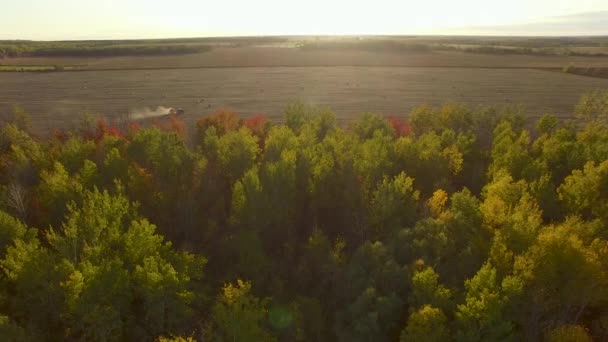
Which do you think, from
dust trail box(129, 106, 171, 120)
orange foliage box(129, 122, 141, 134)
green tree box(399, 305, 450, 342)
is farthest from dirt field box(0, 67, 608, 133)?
green tree box(399, 305, 450, 342)

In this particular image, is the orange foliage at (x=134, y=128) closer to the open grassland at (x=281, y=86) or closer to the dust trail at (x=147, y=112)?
the open grassland at (x=281, y=86)

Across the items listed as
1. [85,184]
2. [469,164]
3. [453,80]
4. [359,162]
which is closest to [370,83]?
[453,80]

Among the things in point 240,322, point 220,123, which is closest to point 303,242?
point 240,322

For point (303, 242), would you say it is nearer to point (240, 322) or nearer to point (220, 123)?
point (240, 322)

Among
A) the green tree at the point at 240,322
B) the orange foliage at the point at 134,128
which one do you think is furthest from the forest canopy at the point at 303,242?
the orange foliage at the point at 134,128

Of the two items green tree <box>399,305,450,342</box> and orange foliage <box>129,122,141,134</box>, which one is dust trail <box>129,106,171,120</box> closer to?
orange foliage <box>129,122,141,134</box>
